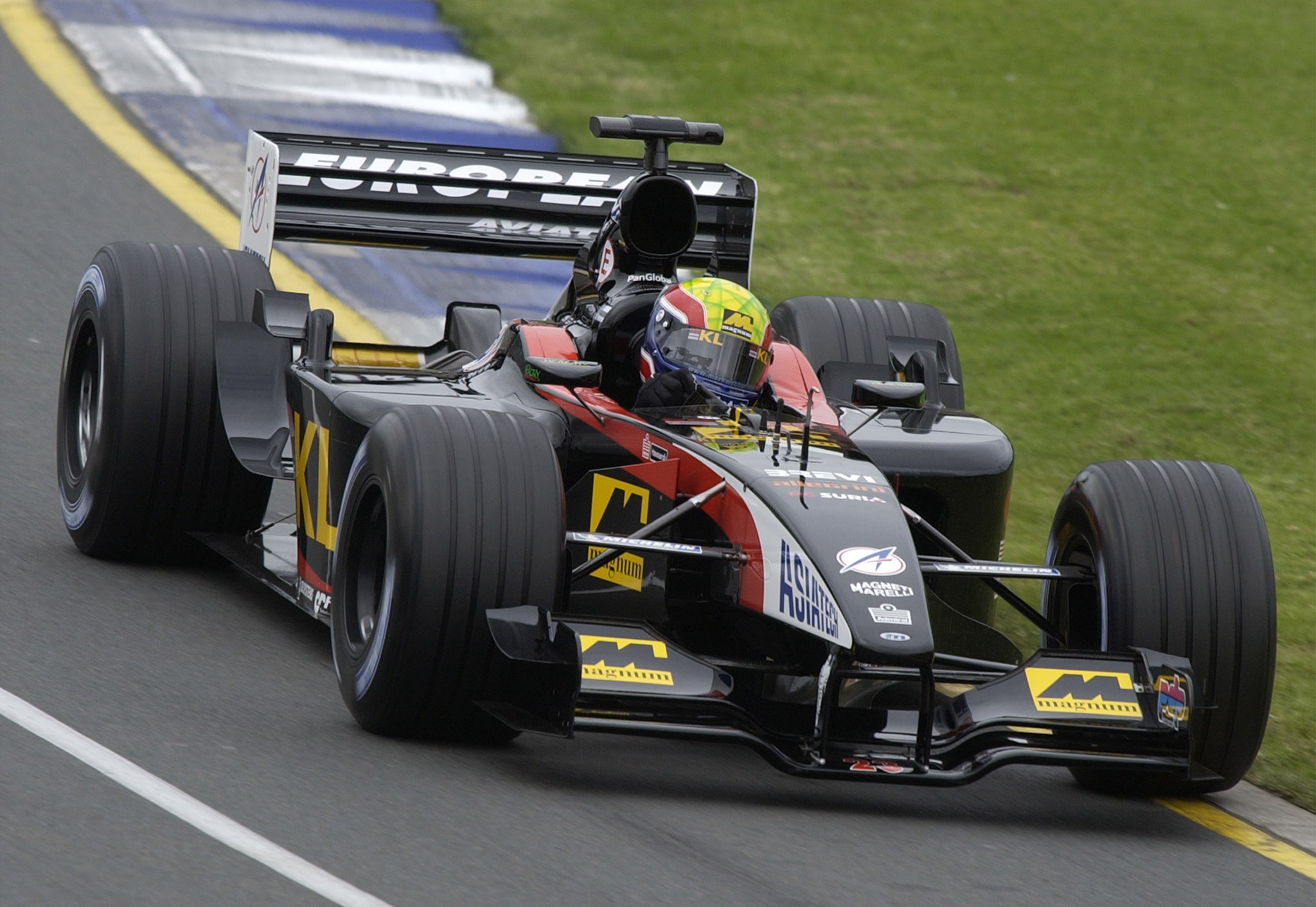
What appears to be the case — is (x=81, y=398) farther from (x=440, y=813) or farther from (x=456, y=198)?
(x=440, y=813)

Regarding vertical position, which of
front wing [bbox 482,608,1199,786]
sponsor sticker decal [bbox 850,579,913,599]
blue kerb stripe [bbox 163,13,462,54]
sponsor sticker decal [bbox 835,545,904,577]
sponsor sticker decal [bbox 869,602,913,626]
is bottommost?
front wing [bbox 482,608,1199,786]

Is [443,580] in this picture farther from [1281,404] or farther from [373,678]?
[1281,404]

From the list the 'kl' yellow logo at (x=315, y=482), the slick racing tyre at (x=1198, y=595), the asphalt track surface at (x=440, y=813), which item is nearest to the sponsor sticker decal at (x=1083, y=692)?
the slick racing tyre at (x=1198, y=595)

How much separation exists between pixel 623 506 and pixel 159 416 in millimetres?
2090

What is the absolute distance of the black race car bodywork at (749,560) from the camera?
5406 millimetres

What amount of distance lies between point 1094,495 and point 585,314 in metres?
1.96

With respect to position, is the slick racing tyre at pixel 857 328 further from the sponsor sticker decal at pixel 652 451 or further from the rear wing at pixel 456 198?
the sponsor sticker decal at pixel 652 451

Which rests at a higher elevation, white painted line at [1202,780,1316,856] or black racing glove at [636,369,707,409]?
black racing glove at [636,369,707,409]

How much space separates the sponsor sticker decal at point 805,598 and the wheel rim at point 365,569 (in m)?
1.17

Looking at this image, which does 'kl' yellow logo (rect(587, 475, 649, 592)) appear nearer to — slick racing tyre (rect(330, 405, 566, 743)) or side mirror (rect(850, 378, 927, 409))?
slick racing tyre (rect(330, 405, 566, 743))

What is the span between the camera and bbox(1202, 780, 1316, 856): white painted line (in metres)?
5.85

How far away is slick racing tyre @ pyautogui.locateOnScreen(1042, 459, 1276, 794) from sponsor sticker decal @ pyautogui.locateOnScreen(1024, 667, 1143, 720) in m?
0.21

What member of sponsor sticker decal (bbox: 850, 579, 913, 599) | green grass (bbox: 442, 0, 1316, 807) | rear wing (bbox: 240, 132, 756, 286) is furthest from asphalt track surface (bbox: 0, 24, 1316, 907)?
green grass (bbox: 442, 0, 1316, 807)

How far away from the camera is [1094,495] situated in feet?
20.3
